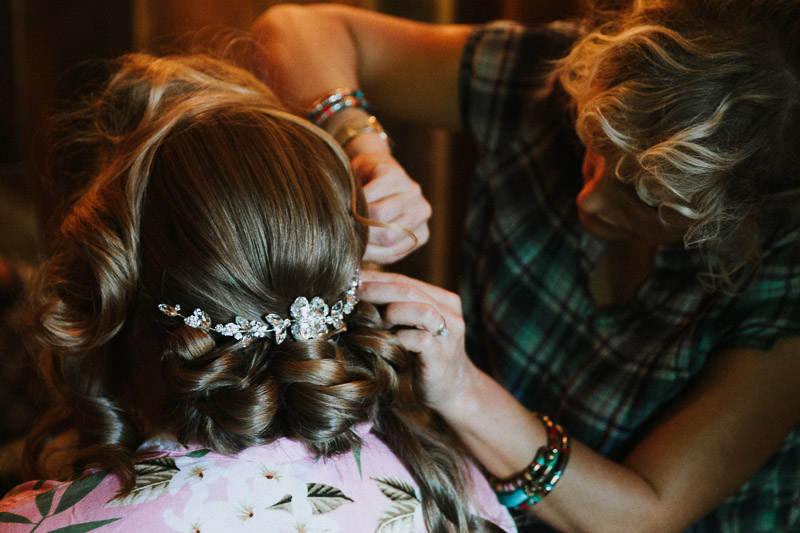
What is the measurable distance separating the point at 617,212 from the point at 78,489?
80cm

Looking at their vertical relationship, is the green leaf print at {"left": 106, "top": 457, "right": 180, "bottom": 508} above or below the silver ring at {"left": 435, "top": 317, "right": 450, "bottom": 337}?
below

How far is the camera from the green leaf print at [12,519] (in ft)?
2.25

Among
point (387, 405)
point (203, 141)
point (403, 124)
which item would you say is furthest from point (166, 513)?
point (403, 124)

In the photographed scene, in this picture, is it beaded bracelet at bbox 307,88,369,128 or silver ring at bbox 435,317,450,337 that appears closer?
silver ring at bbox 435,317,450,337

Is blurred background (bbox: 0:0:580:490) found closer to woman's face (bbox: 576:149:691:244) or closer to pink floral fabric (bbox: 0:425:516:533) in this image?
woman's face (bbox: 576:149:691:244)

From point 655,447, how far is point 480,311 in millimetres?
470

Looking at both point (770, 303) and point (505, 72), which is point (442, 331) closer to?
point (770, 303)

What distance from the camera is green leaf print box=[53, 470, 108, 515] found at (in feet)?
2.31

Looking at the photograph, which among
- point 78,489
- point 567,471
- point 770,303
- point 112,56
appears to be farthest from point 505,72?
point 112,56

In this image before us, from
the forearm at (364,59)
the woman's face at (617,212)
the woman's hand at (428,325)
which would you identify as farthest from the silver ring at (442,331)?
the forearm at (364,59)

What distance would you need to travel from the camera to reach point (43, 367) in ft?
3.23

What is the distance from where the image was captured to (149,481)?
71cm

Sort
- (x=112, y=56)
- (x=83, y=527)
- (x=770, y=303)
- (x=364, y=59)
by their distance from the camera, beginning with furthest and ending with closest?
(x=112, y=56) < (x=364, y=59) < (x=770, y=303) < (x=83, y=527)

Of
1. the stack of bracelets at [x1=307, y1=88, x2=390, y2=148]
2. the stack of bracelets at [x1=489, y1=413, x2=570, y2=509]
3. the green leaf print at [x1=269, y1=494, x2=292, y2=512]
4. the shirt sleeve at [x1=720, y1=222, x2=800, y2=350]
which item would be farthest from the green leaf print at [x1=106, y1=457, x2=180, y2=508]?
the shirt sleeve at [x1=720, y1=222, x2=800, y2=350]
